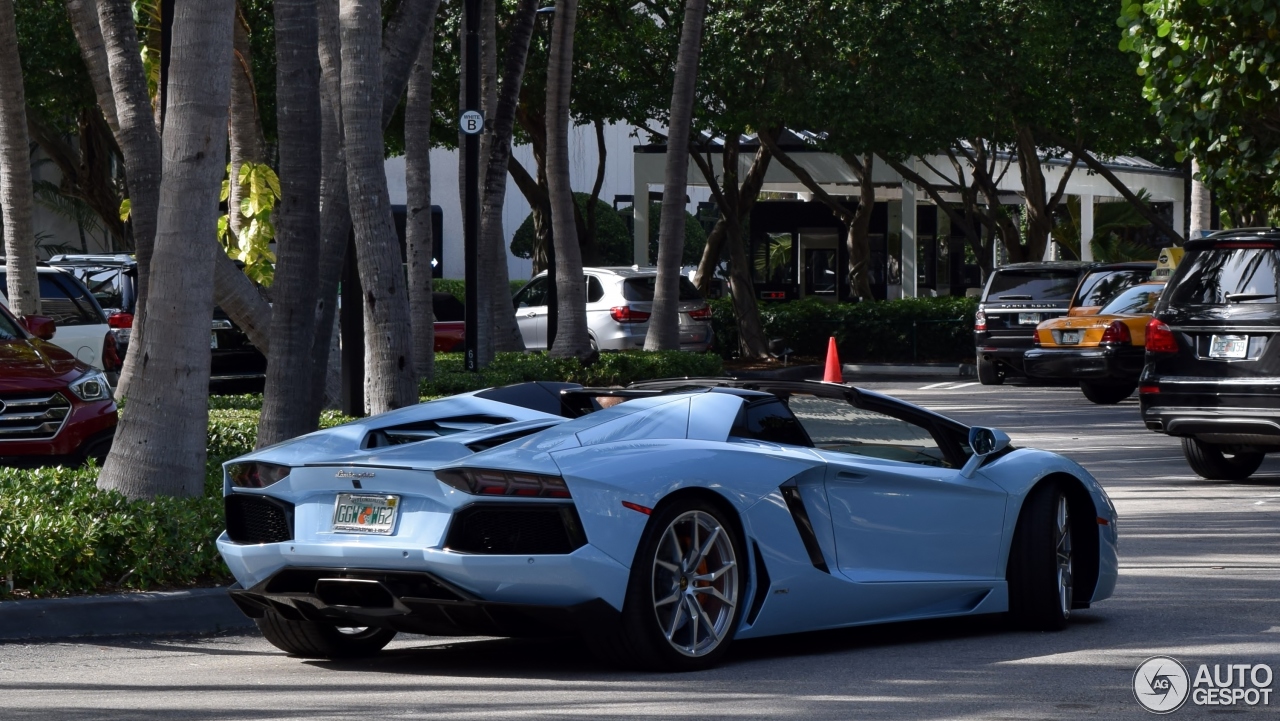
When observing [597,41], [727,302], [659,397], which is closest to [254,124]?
[659,397]

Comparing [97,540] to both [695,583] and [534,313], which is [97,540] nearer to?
[695,583]

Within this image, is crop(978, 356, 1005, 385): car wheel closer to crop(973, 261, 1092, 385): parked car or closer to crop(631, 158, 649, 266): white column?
crop(973, 261, 1092, 385): parked car

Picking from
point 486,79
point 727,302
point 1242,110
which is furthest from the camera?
point 727,302

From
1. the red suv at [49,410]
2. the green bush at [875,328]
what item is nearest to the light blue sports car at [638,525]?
the red suv at [49,410]

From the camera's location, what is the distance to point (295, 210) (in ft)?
37.9

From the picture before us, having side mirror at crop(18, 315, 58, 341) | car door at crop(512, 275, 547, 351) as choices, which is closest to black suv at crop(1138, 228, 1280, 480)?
side mirror at crop(18, 315, 58, 341)

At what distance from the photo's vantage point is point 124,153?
13.1 metres

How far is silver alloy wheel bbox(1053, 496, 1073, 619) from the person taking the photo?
27.2 ft

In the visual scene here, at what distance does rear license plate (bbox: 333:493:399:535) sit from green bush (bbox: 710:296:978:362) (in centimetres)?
2778

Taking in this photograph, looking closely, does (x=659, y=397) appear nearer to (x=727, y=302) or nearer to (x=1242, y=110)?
(x=1242, y=110)

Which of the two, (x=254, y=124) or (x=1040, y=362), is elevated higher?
(x=254, y=124)

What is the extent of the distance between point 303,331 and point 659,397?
4.80m

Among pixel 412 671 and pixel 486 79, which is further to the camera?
pixel 486 79

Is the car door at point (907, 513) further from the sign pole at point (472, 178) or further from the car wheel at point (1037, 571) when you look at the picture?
the sign pole at point (472, 178)
